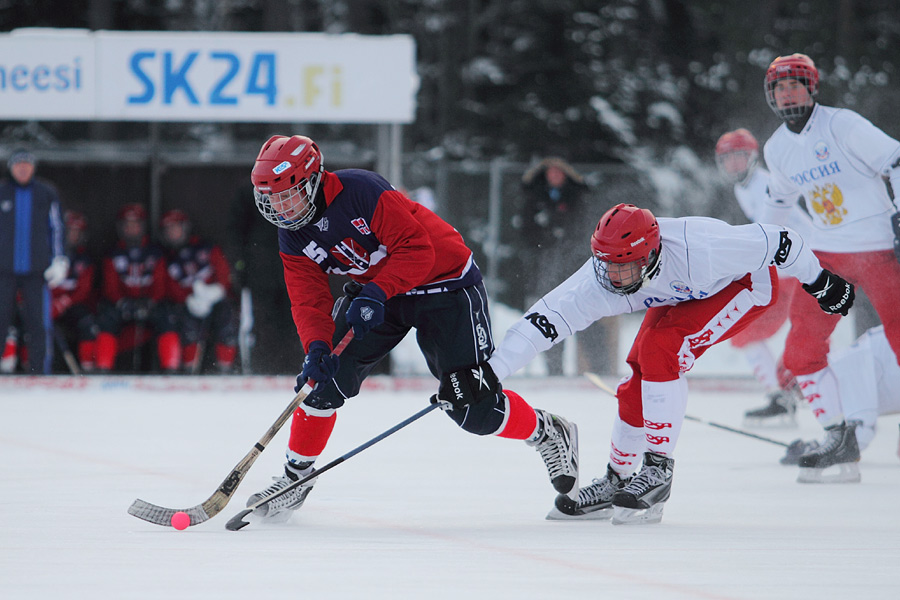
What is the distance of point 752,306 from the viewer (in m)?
3.95

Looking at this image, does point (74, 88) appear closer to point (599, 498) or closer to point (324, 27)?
point (599, 498)

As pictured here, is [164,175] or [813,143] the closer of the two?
[813,143]

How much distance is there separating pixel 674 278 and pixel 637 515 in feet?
2.51

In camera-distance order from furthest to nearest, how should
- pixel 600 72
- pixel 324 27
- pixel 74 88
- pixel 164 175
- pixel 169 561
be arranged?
pixel 324 27 < pixel 600 72 < pixel 164 175 < pixel 74 88 < pixel 169 561

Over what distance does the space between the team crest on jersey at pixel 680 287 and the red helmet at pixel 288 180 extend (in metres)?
1.17

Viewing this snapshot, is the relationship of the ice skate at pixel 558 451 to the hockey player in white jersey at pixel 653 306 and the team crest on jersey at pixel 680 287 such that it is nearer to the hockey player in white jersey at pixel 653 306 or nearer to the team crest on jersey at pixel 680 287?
the hockey player in white jersey at pixel 653 306

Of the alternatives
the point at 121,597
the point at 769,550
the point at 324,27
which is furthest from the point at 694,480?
the point at 324,27

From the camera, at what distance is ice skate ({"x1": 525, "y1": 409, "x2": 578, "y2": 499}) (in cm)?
383

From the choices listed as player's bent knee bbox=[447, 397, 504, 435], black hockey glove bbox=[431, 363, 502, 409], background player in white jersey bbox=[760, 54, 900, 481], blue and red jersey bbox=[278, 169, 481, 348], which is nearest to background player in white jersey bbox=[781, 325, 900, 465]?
background player in white jersey bbox=[760, 54, 900, 481]

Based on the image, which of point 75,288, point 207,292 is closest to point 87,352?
point 75,288

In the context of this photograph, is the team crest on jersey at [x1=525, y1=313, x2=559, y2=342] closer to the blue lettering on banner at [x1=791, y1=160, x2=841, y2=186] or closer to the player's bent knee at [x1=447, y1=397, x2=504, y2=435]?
the player's bent knee at [x1=447, y1=397, x2=504, y2=435]

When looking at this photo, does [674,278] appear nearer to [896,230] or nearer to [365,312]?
[365,312]

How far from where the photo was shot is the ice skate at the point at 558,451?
3828mm

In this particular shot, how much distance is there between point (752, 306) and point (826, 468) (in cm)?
121
